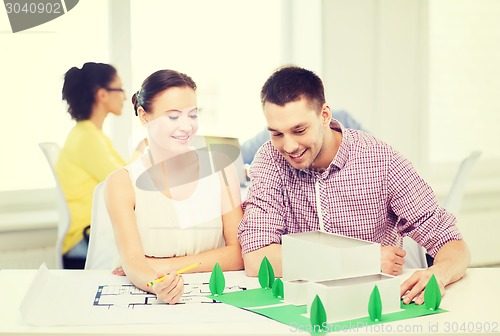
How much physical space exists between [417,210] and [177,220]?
66 centimetres

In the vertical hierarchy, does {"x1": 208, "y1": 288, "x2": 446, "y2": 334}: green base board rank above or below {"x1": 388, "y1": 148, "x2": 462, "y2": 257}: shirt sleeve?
below

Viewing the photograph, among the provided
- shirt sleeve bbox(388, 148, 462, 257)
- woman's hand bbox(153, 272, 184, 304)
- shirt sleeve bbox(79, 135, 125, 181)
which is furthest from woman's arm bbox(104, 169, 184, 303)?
shirt sleeve bbox(79, 135, 125, 181)

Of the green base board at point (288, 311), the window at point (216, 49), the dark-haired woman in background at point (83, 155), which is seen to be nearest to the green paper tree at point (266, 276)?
the green base board at point (288, 311)

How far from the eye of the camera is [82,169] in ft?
11.5

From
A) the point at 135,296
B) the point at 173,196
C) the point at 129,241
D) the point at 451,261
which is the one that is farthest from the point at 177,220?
the point at 451,261

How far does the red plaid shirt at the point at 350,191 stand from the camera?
6.64 ft

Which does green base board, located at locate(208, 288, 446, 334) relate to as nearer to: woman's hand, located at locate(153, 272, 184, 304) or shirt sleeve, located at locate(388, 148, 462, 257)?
woman's hand, located at locate(153, 272, 184, 304)

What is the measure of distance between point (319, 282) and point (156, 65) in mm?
2795

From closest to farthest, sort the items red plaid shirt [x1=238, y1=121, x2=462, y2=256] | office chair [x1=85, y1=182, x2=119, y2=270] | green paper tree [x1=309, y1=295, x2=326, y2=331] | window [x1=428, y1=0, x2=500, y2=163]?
green paper tree [x1=309, y1=295, x2=326, y2=331] → red plaid shirt [x1=238, y1=121, x2=462, y2=256] → office chair [x1=85, y1=182, x2=119, y2=270] → window [x1=428, y1=0, x2=500, y2=163]

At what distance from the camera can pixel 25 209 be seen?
3.81m

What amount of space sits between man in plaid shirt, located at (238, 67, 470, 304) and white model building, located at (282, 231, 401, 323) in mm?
261

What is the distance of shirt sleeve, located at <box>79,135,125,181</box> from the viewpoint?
3.49m

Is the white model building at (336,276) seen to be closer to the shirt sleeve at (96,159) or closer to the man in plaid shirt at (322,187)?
the man in plaid shirt at (322,187)

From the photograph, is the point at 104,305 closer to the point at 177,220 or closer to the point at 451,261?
the point at 177,220
